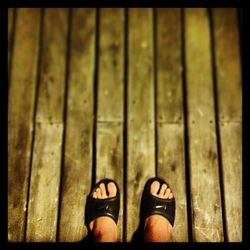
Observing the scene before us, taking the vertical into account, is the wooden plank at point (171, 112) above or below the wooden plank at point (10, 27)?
Answer: below

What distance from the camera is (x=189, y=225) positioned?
173 cm

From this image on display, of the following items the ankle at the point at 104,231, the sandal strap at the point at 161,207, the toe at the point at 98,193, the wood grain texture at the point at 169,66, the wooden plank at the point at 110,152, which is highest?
the wood grain texture at the point at 169,66

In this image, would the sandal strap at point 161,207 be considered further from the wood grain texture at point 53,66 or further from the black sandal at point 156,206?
the wood grain texture at point 53,66

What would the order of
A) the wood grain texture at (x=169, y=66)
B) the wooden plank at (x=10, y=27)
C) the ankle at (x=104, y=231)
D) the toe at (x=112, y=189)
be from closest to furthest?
1. the ankle at (x=104, y=231)
2. the toe at (x=112, y=189)
3. the wood grain texture at (x=169, y=66)
4. the wooden plank at (x=10, y=27)

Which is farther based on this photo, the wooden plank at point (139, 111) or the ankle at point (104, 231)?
the wooden plank at point (139, 111)

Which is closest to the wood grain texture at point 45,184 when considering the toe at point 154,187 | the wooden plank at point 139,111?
the wooden plank at point 139,111

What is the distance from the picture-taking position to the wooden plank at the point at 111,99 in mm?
1825

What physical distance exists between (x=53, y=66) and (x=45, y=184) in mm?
692

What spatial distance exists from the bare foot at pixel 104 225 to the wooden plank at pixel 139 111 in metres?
0.08

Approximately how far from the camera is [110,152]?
1.85 metres

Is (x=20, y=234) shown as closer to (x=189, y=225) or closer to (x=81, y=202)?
(x=81, y=202)

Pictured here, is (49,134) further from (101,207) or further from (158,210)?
(158,210)

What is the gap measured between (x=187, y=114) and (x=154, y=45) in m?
0.47
